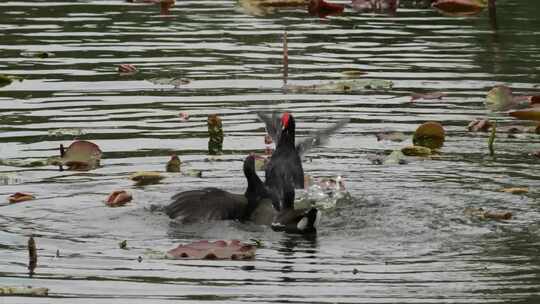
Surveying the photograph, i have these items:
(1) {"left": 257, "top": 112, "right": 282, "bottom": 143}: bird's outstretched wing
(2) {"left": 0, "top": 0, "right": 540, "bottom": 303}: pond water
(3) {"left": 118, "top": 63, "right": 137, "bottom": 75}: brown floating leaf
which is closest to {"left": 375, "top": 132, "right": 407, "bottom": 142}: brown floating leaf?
(2) {"left": 0, "top": 0, "right": 540, "bottom": 303}: pond water

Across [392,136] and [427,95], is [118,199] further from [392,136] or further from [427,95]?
[427,95]

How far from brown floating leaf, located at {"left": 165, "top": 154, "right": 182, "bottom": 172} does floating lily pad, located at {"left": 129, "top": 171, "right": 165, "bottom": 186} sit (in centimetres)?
32

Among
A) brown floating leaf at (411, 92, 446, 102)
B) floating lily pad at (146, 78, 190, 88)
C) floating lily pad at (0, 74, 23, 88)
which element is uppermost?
floating lily pad at (0, 74, 23, 88)

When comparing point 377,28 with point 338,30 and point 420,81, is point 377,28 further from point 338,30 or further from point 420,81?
point 420,81

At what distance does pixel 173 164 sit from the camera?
1511 centimetres

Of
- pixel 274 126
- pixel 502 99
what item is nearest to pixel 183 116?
pixel 274 126

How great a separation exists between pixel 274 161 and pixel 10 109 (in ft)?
14.4

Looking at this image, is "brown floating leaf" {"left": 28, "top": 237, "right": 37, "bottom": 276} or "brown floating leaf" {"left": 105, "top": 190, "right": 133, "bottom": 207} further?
"brown floating leaf" {"left": 105, "top": 190, "right": 133, "bottom": 207}

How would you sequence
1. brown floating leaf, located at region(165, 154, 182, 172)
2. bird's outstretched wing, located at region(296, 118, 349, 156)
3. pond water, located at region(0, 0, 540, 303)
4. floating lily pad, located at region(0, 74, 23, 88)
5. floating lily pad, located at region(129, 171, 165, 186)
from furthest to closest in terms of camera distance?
floating lily pad, located at region(0, 74, 23, 88) < bird's outstretched wing, located at region(296, 118, 349, 156) < brown floating leaf, located at region(165, 154, 182, 172) < floating lily pad, located at region(129, 171, 165, 186) < pond water, located at region(0, 0, 540, 303)

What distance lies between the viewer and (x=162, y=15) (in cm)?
2539

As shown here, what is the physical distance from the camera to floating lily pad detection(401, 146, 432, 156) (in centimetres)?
1573

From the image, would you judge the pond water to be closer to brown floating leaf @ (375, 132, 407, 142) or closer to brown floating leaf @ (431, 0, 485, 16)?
brown floating leaf @ (375, 132, 407, 142)

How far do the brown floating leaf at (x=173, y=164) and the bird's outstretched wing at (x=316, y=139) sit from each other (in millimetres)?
1242

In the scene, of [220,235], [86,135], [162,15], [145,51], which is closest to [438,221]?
[220,235]
